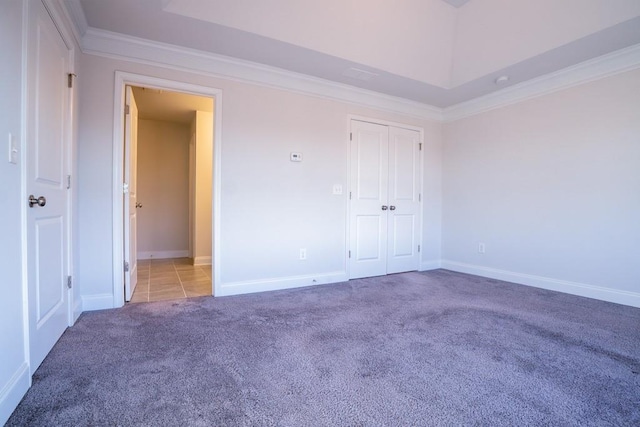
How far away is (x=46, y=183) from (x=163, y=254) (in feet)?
13.6

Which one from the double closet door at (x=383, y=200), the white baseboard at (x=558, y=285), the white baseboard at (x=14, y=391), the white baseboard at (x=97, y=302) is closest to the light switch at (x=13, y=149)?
the white baseboard at (x=14, y=391)

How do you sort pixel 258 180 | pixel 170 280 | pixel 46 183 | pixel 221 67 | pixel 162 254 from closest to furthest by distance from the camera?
pixel 46 183
pixel 221 67
pixel 258 180
pixel 170 280
pixel 162 254

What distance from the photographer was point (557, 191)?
350 centimetres

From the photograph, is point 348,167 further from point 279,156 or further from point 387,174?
point 279,156

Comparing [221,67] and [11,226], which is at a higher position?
[221,67]

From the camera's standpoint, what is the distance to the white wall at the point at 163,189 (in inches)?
222

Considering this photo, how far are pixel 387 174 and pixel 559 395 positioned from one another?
312cm

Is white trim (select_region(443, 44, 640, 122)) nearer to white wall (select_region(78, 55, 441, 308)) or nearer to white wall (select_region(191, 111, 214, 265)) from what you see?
white wall (select_region(78, 55, 441, 308))

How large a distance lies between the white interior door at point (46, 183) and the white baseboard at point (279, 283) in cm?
133

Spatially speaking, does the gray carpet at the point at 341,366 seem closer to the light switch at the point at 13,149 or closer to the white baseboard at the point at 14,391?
the white baseboard at the point at 14,391

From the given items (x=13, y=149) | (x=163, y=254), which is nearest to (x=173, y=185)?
(x=163, y=254)

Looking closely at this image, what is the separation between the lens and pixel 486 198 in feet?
13.8

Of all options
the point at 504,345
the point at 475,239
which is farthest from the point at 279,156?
the point at 475,239

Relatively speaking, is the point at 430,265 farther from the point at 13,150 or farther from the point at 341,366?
the point at 13,150
